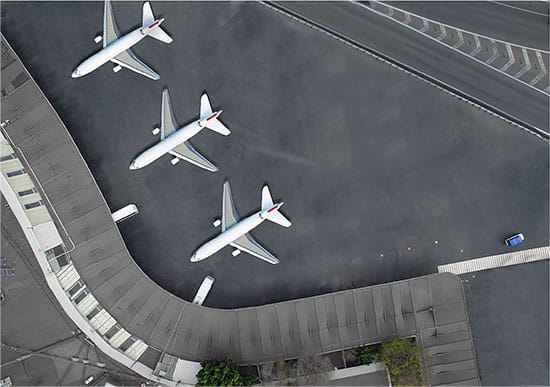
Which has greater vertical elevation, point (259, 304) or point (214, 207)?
point (214, 207)

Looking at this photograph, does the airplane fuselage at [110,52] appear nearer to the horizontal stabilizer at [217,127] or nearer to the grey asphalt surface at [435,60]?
the horizontal stabilizer at [217,127]

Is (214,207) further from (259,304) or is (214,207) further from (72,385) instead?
(72,385)

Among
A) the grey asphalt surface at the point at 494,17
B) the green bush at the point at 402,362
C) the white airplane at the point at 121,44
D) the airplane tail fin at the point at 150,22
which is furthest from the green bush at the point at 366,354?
the airplane tail fin at the point at 150,22

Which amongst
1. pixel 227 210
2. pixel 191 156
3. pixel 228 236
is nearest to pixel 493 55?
pixel 227 210

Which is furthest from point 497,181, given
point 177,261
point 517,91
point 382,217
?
point 177,261

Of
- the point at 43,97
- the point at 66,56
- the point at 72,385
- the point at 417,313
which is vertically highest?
the point at 66,56

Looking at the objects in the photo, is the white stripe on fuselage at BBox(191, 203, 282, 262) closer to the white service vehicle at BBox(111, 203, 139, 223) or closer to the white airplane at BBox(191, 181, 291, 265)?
the white airplane at BBox(191, 181, 291, 265)
